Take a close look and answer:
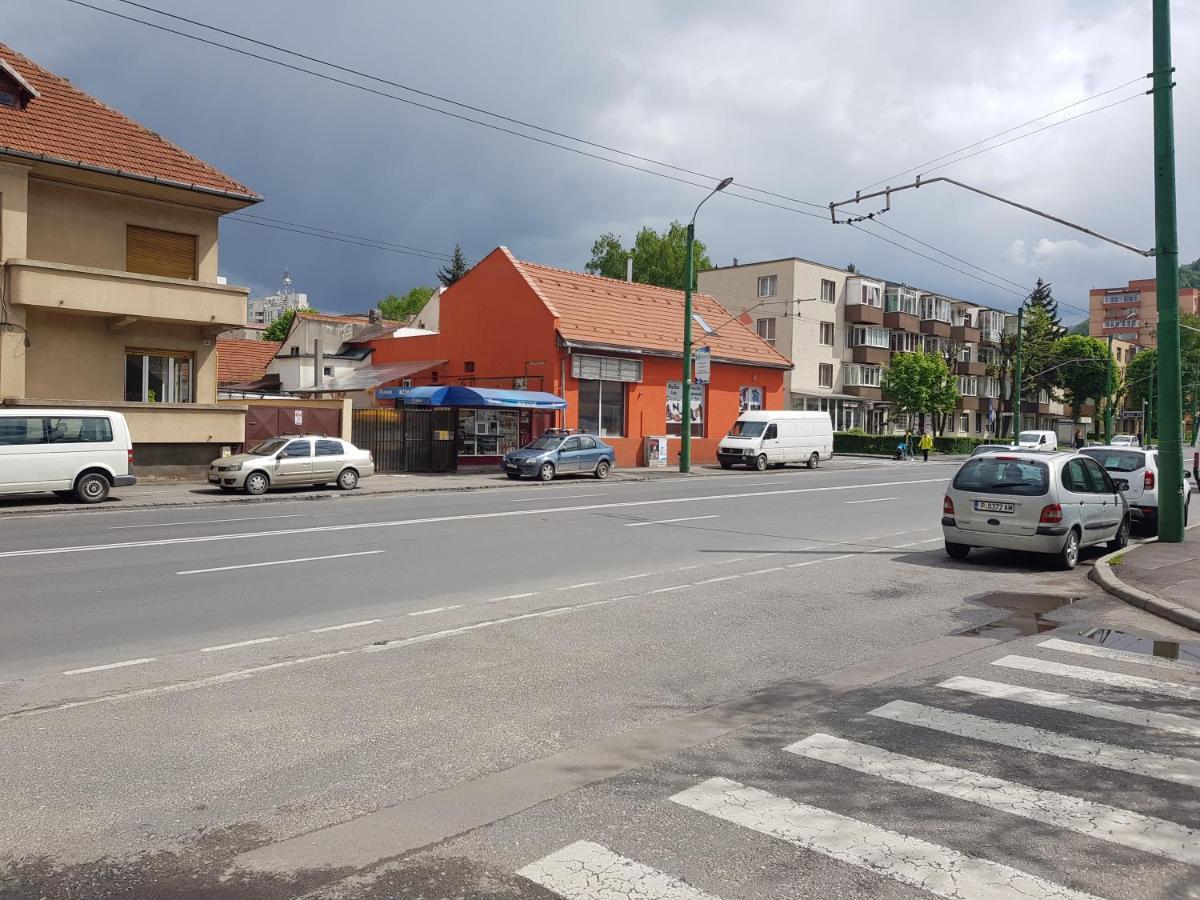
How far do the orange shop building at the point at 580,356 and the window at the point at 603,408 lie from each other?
4 cm

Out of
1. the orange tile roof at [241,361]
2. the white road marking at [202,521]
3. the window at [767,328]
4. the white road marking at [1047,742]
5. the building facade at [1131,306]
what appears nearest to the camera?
the white road marking at [1047,742]

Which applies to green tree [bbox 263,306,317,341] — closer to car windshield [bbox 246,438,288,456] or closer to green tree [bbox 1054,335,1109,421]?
car windshield [bbox 246,438,288,456]

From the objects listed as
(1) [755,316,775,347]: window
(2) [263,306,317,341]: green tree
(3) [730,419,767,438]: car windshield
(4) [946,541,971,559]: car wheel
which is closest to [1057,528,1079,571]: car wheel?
(4) [946,541,971,559]: car wheel

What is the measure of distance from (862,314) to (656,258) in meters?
19.7

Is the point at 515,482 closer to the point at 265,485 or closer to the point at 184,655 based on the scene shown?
the point at 265,485

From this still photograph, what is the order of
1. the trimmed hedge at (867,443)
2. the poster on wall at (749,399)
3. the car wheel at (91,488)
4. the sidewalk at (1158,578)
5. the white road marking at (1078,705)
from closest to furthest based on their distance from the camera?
the white road marking at (1078,705)
the sidewalk at (1158,578)
the car wheel at (91,488)
the poster on wall at (749,399)
the trimmed hedge at (867,443)

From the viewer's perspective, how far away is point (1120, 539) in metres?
14.0

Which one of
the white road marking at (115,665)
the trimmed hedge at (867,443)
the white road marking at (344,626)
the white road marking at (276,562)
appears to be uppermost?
the trimmed hedge at (867,443)

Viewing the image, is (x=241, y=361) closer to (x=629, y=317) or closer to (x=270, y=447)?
(x=629, y=317)

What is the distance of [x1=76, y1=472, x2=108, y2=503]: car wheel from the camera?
1895cm

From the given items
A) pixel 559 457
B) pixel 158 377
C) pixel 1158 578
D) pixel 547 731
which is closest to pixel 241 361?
pixel 158 377

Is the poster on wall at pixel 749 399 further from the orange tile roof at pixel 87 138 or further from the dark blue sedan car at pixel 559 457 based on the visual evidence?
the orange tile roof at pixel 87 138

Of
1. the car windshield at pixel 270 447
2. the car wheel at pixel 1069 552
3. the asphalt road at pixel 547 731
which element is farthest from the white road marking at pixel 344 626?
the car windshield at pixel 270 447

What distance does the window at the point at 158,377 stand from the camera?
24.0 metres
